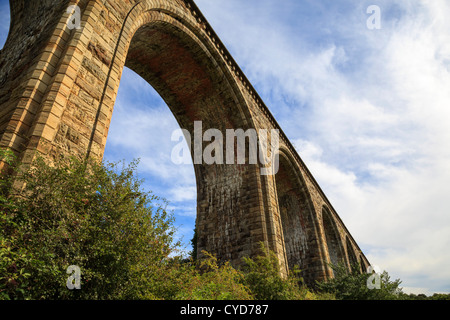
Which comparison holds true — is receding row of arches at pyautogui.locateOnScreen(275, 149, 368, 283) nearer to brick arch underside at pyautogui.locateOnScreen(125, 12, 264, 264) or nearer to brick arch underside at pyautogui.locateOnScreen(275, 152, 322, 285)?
brick arch underside at pyautogui.locateOnScreen(275, 152, 322, 285)

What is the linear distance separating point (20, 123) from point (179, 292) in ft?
9.64

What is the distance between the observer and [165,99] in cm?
1070

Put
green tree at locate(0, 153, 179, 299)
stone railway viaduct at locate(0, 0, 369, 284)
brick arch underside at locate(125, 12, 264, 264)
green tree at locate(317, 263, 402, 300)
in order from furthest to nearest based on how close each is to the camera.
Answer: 1. brick arch underside at locate(125, 12, 264, 264)
2. green tree at locate(317, 263, 402, 300)
3. stone railway viaduct at locate(0, 0, 369, 284)
4. green tree at locate(0, 153, 179, 299)

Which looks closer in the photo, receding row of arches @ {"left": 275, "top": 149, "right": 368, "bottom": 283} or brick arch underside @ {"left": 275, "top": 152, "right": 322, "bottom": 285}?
receding row of arches @ {"left": 275, "top": 149, "right": 368, "bottom": 283}

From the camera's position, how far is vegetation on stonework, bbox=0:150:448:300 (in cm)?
221

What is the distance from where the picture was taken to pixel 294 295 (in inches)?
218

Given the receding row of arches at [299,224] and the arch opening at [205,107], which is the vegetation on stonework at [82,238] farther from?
the receding row of arches at [299,224]

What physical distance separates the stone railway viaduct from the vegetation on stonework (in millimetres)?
718

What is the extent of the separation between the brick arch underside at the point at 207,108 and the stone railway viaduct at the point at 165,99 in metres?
0.04

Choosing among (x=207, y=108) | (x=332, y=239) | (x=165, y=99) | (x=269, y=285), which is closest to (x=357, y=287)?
(x=269, y=285)

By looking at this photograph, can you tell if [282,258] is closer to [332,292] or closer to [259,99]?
[332,292]

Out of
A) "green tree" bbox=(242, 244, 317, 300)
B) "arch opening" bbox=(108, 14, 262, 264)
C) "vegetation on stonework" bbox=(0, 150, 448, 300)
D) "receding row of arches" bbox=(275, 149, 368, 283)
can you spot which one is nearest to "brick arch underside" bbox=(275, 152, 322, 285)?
"receding row of arches" bbox=(275, 149, 368, 283)

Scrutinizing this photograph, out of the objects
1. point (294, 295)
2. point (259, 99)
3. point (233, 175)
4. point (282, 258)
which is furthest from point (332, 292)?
point (259, 99)

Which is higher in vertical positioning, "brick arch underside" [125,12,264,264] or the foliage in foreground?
"brick arch underside" [125,12,264,264]
